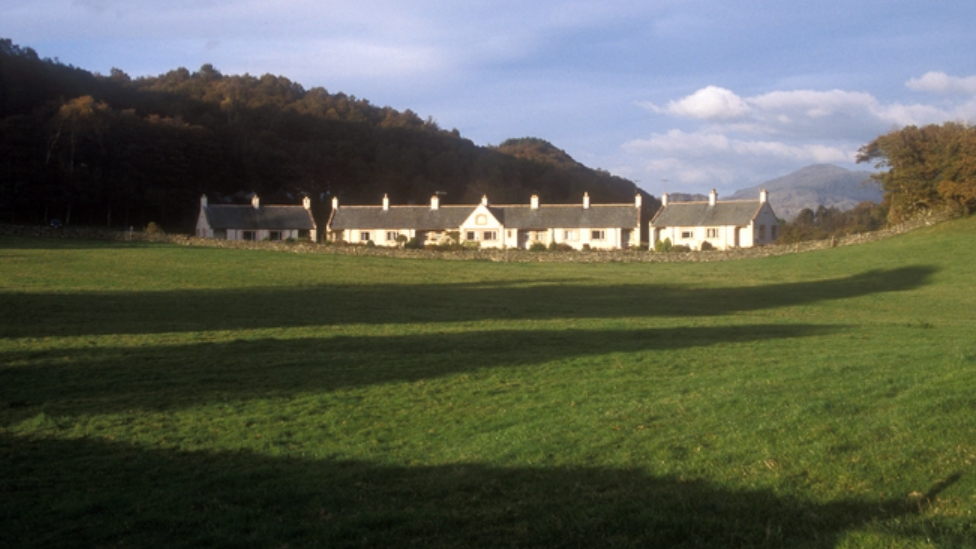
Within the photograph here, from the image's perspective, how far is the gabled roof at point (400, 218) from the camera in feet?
289

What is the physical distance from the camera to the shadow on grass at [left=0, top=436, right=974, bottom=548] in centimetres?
656

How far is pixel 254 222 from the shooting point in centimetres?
8538

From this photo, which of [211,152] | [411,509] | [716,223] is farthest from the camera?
[211,152]

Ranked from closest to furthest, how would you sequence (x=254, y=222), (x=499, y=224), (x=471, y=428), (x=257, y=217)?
(x=471, y=428) < (x=254, y=222) < (x=257, y=217) < (x=499, y=224)

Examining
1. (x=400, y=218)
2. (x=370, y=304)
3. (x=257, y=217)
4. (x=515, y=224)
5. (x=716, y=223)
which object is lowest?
(x=370, y=304)

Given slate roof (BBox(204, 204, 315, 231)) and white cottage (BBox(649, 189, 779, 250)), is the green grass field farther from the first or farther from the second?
slate roof (BBox(204, 204, 315, 231))

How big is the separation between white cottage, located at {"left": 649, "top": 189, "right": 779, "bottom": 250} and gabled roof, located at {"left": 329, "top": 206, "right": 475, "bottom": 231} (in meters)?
21.7

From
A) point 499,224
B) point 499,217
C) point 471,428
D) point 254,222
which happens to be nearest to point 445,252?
point 499,224

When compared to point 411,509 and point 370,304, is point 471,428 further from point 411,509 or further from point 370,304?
point 370,304

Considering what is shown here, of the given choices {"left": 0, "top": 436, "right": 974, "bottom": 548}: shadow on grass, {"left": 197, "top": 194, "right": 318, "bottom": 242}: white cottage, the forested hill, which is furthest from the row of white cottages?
{"left": 0, "top": 436, "right": 974, "bottom": 548}: shadow on grass

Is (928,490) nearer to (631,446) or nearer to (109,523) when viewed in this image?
(631,446)

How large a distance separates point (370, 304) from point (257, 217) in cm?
5997

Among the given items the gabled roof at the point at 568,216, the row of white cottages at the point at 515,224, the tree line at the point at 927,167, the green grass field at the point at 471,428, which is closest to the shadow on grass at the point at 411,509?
the green grass field at the point at 471,428

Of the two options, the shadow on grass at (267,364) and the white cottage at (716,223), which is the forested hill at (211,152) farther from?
the shadow on grass at (267,364)
